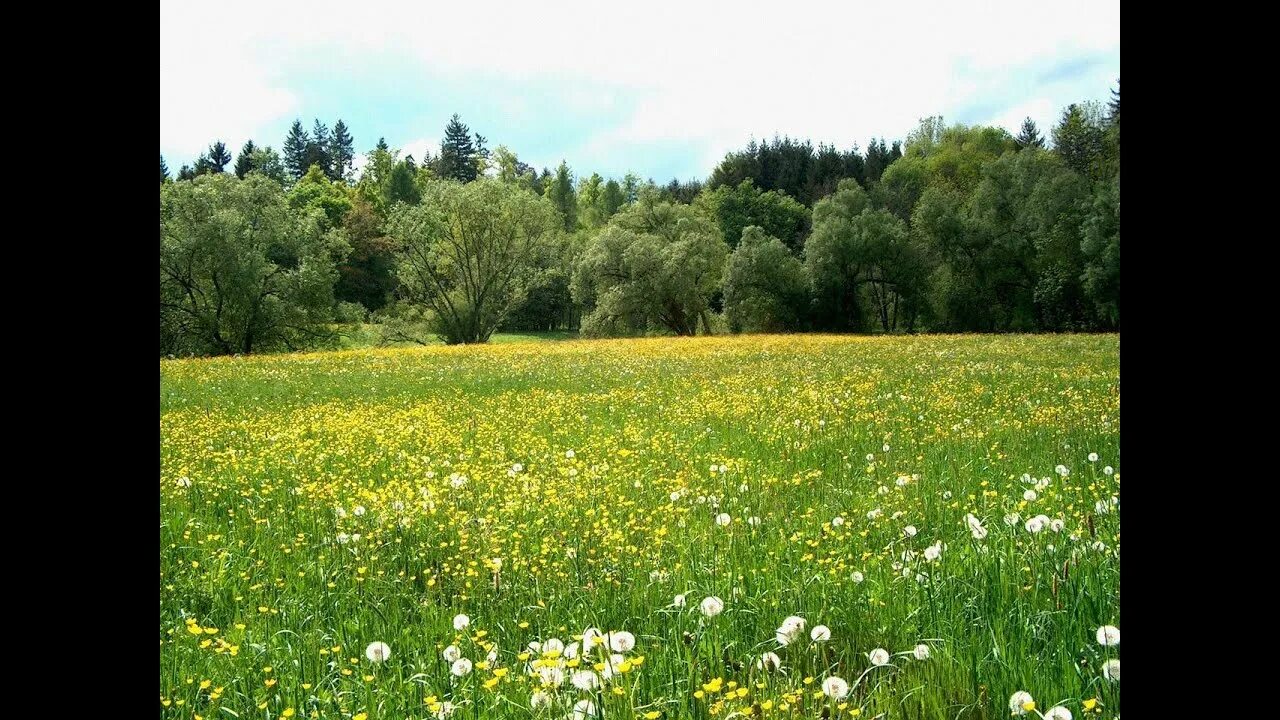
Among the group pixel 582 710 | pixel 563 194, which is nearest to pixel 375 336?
pixel 563 194

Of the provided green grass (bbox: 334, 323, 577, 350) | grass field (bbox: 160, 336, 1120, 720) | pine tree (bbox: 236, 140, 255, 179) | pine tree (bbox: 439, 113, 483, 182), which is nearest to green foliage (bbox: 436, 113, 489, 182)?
pine tree (bbox: 439, 113, 483, 182)

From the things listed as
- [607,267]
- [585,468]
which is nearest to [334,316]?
[607,267]

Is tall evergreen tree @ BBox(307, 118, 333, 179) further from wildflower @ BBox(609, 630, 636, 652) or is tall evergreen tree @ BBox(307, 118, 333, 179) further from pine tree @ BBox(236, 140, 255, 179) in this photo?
wildflower @ BBox(609, 630, 636, 652)

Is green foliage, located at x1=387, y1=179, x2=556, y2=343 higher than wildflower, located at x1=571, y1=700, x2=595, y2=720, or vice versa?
green foliage, located at x1=387, y1=179, x2=556, y2=343

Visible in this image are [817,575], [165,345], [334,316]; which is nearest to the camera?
[817,575]

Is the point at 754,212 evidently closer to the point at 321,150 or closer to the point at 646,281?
the point at 646,281

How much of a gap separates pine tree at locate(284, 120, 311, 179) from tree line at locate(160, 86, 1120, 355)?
3302 centimetres

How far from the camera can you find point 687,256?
158 feet

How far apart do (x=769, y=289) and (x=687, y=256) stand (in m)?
5.80

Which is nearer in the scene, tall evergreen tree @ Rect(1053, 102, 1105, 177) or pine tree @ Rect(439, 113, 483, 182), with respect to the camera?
tall evergreen tree @ Rect(1053, 102, 1105, 177)

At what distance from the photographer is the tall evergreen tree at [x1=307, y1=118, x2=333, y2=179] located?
98688mm
